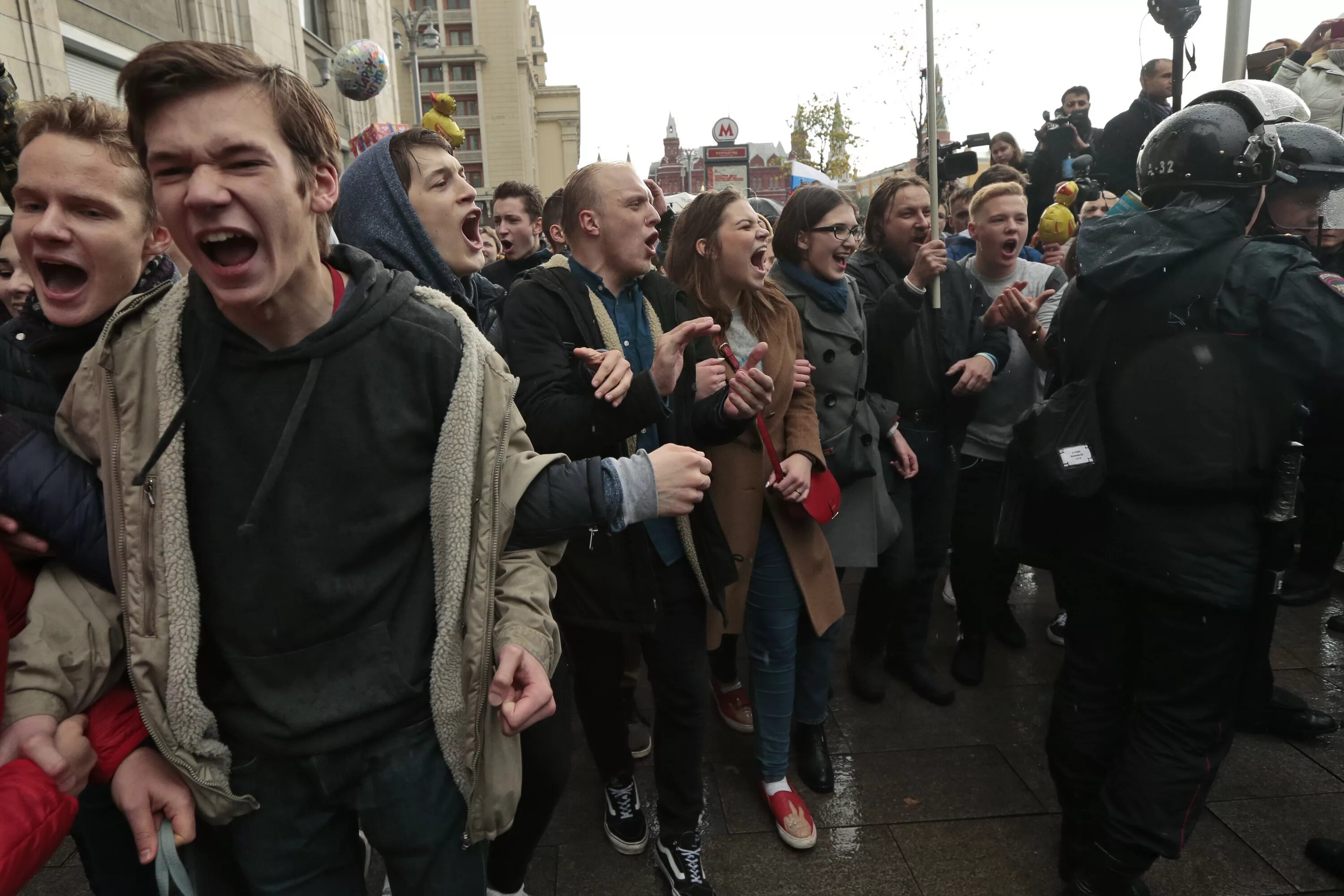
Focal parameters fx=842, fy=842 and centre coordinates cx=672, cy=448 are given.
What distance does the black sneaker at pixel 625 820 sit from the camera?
285 centimetres

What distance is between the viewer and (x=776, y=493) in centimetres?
292

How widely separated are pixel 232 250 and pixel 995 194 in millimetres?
3501

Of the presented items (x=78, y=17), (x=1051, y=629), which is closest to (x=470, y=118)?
(x=78, y=17)

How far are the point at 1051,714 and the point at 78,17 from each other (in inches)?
488

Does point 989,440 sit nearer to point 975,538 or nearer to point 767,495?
point 975,538

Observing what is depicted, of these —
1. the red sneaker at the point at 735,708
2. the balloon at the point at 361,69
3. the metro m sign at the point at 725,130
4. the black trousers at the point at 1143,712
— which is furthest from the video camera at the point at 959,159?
the metro m sign at the point at 725,130

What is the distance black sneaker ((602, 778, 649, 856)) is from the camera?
9.34 feet

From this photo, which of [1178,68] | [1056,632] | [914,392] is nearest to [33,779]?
[914,392]

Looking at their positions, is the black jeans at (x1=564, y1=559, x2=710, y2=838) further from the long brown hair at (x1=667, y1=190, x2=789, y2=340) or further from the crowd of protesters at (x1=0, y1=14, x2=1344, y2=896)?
the long brown hair at (x1=667, y1=190, x2=789, y2=340)

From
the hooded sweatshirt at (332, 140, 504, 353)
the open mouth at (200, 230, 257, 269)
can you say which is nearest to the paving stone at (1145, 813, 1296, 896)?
the hooded sweatshirt at (332, 140, 504, 353)

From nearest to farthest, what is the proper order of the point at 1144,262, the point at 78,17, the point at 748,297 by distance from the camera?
1. the point at 1144,262
2. the point at 748,297
3. the point at 78,17

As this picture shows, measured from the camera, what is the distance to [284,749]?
59.6 inches

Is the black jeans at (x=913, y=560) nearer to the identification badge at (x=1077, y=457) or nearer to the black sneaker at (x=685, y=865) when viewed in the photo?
the identification badge at (x=1077, y=457)

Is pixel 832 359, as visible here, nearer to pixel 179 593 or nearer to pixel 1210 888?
pixel 1210 888
